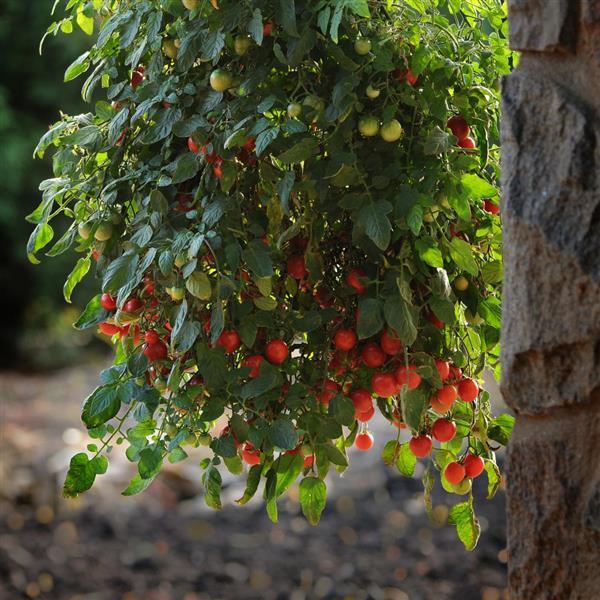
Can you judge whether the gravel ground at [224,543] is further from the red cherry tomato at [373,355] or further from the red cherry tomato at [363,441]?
the red cherry tomato at [373,355]

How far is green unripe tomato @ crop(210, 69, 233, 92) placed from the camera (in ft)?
3.59

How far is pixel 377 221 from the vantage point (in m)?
1.03

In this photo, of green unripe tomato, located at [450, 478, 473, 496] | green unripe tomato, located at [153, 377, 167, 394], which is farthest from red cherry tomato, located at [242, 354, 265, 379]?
green unripe tomato, located at [450, 478, 473, 496]

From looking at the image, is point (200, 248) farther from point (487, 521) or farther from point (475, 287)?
point (487, 521)

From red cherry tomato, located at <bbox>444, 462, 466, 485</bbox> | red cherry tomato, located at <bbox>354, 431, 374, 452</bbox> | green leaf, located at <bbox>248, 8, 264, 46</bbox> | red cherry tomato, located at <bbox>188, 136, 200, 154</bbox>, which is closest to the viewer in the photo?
green leaf, located at <bbox>248, 8, 264, 46</bbox>

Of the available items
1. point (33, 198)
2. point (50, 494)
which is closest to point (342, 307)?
point (50, 494)

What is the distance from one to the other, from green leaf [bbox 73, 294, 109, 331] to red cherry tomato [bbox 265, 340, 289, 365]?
10.7 inches

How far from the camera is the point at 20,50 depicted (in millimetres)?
5547

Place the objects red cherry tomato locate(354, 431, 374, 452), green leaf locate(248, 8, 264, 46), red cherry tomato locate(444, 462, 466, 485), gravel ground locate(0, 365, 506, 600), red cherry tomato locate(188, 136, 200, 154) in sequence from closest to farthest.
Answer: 1. green leaf locate(248, 8, 264, 46)
2. red cherry tomato locate(188, 136, 200, 154)
3. red cherry tomato locate(444, 462, 466, 485)
4. red cherry tomato locate(354, 431, 374, 452)
5. gravel ground locate(0, 365, 506, 600)

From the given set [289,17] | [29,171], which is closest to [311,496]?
[289,17]

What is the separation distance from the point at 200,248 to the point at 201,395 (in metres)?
0.21

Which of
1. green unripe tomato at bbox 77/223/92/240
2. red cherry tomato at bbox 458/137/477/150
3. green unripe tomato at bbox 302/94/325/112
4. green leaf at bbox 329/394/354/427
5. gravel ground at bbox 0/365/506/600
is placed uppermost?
red cherry tomato at bbox 458/137/477/150

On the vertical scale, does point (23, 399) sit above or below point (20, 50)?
below

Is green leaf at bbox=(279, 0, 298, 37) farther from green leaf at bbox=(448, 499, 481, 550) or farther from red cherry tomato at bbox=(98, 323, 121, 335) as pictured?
green leaf at bbox=(448, 499, 481, 550)
